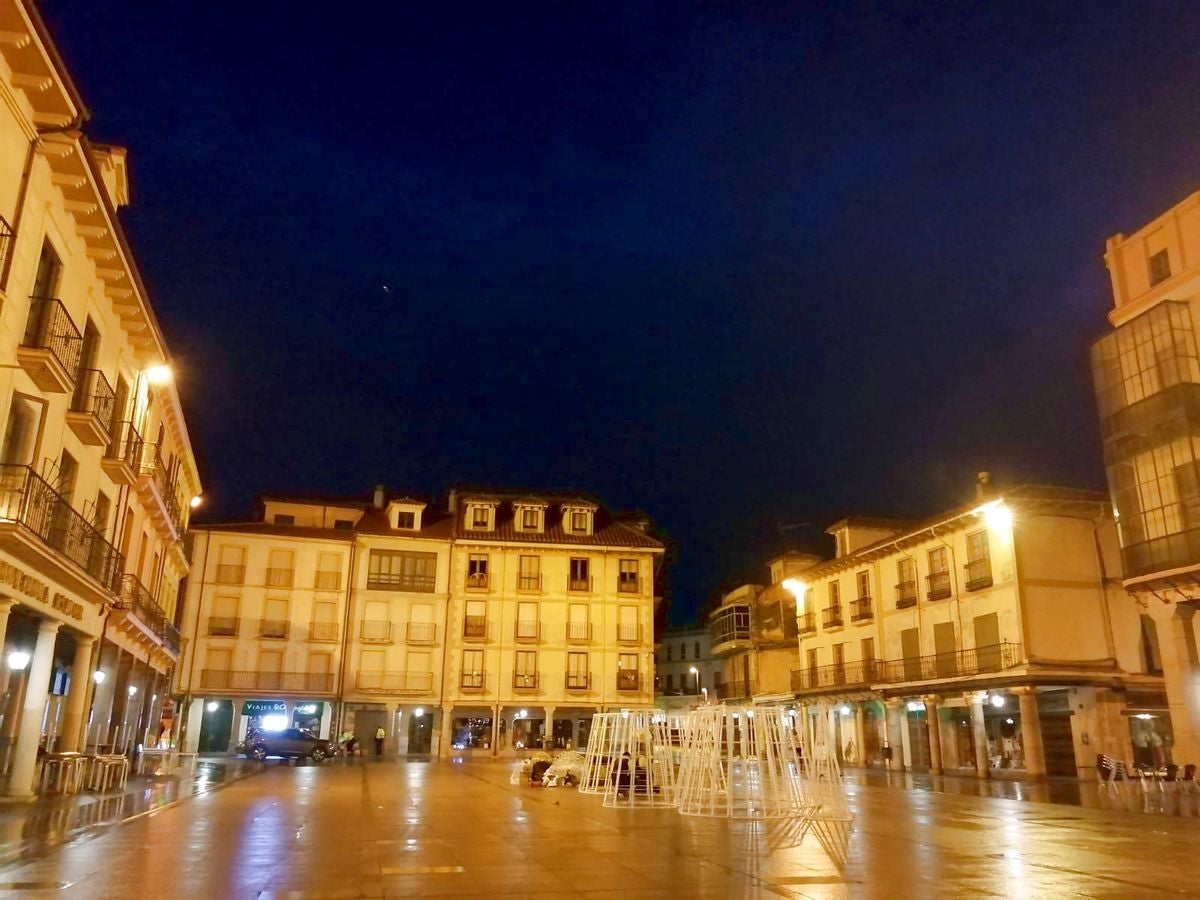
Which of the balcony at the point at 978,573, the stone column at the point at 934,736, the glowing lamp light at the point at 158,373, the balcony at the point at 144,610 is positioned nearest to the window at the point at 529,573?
the balcony at the point at 144,610

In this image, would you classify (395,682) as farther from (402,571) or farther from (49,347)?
(49,347)

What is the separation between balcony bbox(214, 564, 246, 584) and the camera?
5172 centimetres

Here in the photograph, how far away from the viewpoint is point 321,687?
171ft

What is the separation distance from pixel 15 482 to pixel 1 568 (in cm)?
145

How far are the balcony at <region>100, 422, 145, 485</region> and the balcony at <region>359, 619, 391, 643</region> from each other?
99.1 ft

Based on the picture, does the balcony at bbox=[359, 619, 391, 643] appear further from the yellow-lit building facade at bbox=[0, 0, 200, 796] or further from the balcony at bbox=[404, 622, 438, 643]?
the yellow-lit building facade at bbox=[0, 0, 200, 796]

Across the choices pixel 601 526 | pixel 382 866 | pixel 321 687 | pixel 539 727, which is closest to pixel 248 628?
pixel 321 687

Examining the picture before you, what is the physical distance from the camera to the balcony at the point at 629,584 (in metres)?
57.2

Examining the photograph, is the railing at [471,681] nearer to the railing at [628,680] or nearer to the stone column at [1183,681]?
the railing at [628,680]

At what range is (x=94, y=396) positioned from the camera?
65.8 feet

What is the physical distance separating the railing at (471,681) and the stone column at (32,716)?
119 ft

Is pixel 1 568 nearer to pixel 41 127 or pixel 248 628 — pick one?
pixel 41 127

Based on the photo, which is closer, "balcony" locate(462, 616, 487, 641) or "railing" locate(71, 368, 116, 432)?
"railing" locate(71, 368, 116, 432)

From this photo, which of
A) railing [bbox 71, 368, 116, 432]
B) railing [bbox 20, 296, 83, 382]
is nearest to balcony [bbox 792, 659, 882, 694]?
railing [bbox 71, 368, 116, 432]
